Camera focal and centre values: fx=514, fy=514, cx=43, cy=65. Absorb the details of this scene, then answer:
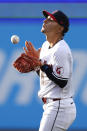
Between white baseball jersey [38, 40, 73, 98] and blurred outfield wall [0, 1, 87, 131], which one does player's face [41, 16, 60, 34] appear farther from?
blurred outfield wall [0, 1, 87, 131]

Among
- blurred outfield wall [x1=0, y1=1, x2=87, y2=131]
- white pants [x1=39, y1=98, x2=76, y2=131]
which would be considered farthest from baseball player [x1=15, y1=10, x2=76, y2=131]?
blurred outfield wall [x1=0, y1=1, x2=87, y2=131]

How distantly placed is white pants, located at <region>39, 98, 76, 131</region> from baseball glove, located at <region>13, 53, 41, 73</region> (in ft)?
1.32

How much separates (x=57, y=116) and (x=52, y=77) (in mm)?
382

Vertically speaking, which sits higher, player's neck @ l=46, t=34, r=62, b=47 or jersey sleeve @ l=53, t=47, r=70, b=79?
player's neck @ l=46, t=34, r=62, b=47

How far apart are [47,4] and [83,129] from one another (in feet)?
6.51

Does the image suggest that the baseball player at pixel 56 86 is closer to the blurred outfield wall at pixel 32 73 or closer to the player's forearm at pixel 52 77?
the player's forearm at pixel 52 77

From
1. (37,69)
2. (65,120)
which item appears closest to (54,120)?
(65,120)

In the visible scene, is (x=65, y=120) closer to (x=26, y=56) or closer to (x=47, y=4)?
(x=26, y=56)

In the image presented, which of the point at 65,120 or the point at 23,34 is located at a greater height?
the point at 23,34

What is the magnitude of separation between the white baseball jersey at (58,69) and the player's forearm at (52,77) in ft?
0.07

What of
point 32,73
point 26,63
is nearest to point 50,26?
point 26,63

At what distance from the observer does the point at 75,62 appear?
7.84 m

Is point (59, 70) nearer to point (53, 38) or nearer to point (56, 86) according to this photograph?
point (56, 86)

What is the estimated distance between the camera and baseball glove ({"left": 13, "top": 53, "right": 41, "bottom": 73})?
4.95 metres
